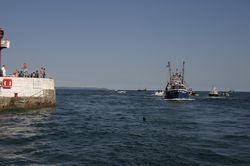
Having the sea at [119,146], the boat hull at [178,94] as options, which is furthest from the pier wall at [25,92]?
the boat hull at [178,94]

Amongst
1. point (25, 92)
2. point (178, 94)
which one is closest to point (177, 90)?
point (178, 94)

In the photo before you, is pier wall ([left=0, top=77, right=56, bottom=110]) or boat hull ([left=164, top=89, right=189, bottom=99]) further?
boat hull ([left=164, top=89, right=189, bottom=99])

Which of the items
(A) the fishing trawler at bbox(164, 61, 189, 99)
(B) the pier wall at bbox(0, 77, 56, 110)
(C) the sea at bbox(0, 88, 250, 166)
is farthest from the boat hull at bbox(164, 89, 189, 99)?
(C) the sea at bbox(0, 88, 250, 166)

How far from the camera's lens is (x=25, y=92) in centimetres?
4388

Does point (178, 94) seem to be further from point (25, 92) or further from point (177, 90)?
point (25, 92)

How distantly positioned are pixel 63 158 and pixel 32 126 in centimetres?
1346

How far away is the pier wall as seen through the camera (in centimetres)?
4147

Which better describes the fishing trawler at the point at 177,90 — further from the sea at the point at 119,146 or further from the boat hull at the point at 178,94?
the sea at the point at 119,146

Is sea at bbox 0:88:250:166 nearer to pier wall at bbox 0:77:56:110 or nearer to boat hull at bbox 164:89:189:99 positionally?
pier wall at bbox 0:77:56:110

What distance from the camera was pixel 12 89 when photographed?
4206cm

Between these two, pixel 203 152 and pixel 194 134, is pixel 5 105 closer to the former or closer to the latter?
pixel 194 134

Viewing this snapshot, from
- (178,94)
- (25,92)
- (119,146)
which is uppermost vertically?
(25,92)

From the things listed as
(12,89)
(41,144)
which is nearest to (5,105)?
(12,89)

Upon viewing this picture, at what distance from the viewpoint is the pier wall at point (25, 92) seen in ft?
136
